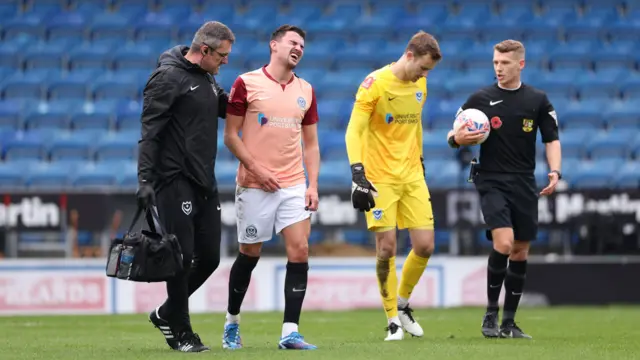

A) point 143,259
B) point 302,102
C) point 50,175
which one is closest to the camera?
point 143,259

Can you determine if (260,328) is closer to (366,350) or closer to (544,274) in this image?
(366,350)

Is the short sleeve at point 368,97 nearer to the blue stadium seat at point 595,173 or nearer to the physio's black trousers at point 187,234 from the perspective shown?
the physio's black trousers at point 187,234

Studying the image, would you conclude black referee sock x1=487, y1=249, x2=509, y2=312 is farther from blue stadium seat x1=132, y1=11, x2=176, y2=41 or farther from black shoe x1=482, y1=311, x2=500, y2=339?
blue stadium seat x1=132, y1=11, x2=176, y2=41

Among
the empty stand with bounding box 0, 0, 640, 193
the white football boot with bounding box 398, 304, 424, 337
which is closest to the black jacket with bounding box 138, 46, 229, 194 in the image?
the white football boot with bounding box 398, 304, 424, 337

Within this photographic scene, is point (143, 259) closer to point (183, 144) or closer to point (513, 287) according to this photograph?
point (183, 144)

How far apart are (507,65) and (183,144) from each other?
2.91 meters

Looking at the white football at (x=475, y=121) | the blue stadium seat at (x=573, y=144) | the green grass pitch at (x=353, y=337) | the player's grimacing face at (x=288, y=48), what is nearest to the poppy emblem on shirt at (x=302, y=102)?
the player's grimacing face at (x=288, y=48)

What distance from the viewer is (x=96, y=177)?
16.2 meters

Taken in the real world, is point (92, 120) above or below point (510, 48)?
below

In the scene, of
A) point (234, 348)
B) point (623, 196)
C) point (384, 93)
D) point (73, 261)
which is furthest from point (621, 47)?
point (234, 348)

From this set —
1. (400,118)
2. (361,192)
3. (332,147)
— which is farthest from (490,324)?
(332,147)

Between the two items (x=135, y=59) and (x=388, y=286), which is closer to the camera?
(x=388, y=286)

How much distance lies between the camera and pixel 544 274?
→ 46.6ft

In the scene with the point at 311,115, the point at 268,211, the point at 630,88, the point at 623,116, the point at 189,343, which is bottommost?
the point at 189,343
